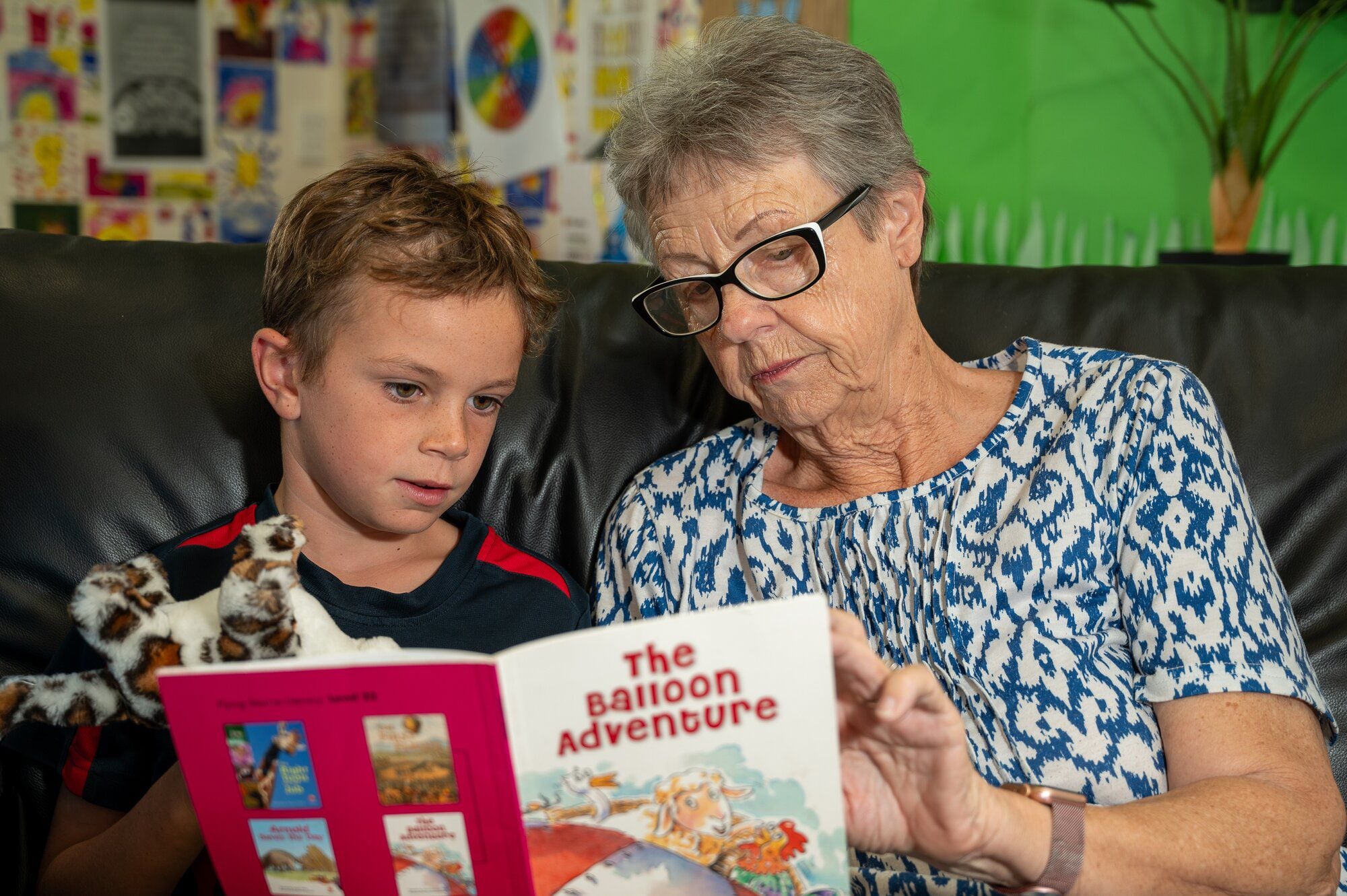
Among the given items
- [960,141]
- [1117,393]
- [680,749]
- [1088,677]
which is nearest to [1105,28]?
[960,141]

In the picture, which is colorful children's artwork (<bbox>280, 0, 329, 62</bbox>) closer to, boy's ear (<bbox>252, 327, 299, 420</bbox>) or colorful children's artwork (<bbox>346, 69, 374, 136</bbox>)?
colorful children's artwork (<bbox>346, 69, 374, 136</bbox>)

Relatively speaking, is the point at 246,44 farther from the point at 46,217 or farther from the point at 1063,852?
the point at 1063,852

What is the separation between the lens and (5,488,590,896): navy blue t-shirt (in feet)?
3.73

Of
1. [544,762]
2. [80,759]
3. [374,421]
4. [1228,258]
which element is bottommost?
[80,759]

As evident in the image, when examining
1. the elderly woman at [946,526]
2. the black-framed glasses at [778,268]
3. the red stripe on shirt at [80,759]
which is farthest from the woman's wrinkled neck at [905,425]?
the red stripe on shirt at [80,759]

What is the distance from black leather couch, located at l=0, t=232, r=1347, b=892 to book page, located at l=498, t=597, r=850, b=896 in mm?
739

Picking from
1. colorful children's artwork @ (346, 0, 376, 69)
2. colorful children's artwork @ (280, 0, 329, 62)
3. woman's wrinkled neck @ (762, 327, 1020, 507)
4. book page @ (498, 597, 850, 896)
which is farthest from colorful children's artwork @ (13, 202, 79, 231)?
book page @ (498, 597, 850, 896)

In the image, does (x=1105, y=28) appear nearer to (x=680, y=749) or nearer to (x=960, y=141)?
(x=960, y=141)

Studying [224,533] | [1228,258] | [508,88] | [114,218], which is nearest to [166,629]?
[224,533]

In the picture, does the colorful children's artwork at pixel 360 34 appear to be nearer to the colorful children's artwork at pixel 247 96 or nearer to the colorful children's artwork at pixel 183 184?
the colorful children's artwork at pixel 247 96

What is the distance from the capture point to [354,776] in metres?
0.78

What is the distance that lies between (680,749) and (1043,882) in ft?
1.15

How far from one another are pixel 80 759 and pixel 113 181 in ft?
8.01

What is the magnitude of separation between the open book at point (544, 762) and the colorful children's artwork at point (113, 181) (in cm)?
279
